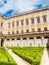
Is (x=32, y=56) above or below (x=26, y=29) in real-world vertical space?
below

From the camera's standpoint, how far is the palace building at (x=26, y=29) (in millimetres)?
48656

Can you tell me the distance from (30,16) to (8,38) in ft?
35.9

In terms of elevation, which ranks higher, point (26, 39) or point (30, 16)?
point (30, 16)

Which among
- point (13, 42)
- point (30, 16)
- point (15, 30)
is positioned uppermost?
point (30, 16)

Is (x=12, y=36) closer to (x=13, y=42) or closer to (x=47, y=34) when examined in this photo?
(x=13, y=42)

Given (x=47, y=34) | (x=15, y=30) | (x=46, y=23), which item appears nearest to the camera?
(x=47, y=34)

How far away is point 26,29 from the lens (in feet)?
185

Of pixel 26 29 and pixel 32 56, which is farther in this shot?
pixel 26 29

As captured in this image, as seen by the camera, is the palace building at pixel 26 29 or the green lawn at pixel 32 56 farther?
the palace building at pixel 26 29

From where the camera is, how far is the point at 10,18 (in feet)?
202

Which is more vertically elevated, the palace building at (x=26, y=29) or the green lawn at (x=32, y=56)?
the palace building at (x=26, y=29)

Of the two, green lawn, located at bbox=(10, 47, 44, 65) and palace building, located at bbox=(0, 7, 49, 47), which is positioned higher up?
palace building, located at bbox=(0, 7, 49, 47)

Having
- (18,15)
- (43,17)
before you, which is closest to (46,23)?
(43,17)

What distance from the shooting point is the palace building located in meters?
48.7
